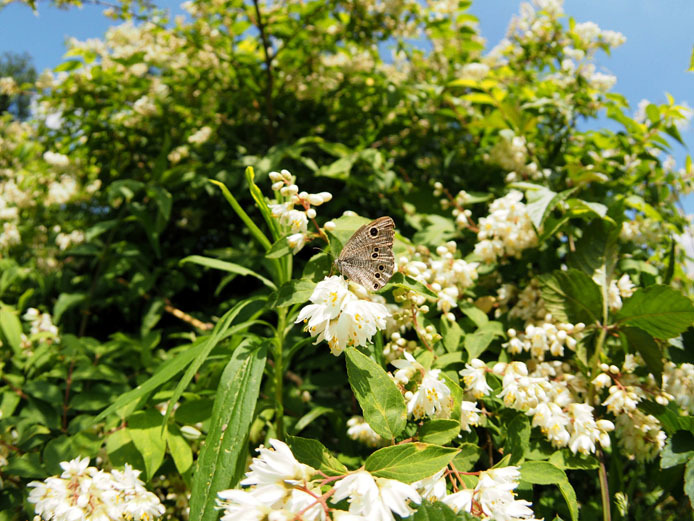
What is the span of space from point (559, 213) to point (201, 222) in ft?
8.72

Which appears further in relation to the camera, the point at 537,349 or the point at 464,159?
the point at 464,159

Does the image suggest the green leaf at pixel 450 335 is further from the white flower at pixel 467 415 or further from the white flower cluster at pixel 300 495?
the white flower cluster at pixel 300 495

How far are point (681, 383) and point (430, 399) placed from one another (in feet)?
4.12

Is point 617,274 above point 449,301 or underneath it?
above

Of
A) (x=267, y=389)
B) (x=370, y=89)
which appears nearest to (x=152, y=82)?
(x=370, y=89)

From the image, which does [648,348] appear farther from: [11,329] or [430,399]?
[11,329]

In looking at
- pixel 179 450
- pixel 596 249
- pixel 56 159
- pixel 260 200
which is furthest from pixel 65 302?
pixel 596 249

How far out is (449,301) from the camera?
5.37 ft

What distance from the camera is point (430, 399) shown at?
4.15ft

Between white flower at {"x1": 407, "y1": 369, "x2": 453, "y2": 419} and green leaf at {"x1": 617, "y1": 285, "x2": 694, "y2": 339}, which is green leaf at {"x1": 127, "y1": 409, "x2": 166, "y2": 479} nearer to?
white flower at {"x1": 407, "y1": 369, "x2": 453, "y2": 419}

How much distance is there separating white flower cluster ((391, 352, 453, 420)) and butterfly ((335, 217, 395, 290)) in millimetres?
307

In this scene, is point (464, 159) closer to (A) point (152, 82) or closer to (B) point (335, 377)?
(B) point (335, 377)

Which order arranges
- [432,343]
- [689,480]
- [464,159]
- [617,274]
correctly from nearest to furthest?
1. [689,480]
2. [432,343]
3. [617,274]
4. [464,159]

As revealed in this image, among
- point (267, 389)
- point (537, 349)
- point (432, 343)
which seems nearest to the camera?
point (432, 343)
